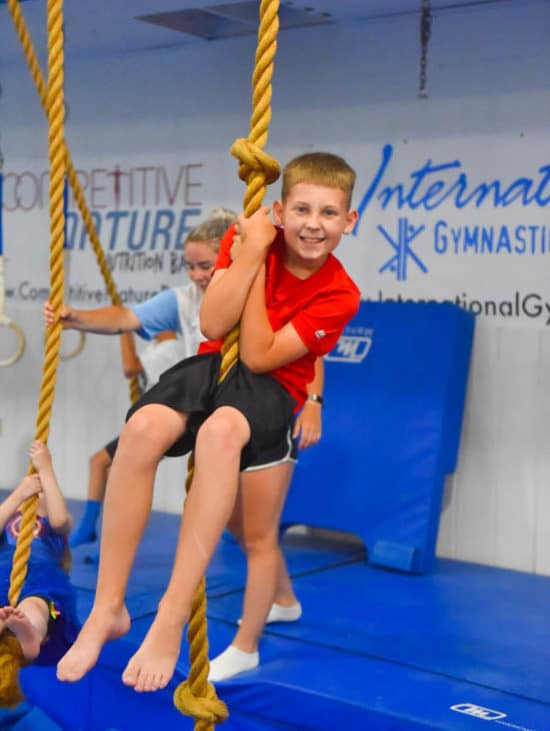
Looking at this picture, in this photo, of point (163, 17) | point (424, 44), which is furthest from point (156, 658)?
point (163, 17)

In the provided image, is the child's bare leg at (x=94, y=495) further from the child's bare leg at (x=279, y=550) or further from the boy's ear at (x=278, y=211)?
the boy's ear at (x=278, y=211)

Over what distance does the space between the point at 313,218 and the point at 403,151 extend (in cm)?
262

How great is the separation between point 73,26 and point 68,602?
3.15 meters

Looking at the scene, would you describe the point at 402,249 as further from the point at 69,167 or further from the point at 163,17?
the point at 69,167

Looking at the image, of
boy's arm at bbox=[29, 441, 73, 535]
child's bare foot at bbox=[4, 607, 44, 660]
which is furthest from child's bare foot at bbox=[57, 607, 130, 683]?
boy's arm at bbox=[29, 441, 73, 535]

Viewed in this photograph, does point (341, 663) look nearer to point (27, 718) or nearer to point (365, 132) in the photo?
point (27, 718)

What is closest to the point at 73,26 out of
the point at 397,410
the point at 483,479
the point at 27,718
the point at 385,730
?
the point at 397,410

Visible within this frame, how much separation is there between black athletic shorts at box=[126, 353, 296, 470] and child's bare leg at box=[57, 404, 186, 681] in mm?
55

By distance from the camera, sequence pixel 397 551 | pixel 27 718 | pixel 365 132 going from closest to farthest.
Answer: pixel 27 718 < pixel 397 551 < pixel 365 132

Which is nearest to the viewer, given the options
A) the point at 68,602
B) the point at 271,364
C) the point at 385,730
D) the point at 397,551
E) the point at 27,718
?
the point at 271,364

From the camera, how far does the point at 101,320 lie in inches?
152

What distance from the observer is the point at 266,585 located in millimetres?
3541

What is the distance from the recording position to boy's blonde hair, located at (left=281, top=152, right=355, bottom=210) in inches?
108

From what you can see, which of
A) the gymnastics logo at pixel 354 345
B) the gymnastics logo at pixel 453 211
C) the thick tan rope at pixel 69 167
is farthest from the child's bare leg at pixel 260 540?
the gymnastics logo at pixel 453 211
